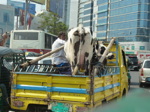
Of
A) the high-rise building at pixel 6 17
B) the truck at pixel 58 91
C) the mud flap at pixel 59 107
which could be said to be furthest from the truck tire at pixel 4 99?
the high-rise building at pixel 6 17

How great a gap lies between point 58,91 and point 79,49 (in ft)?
3.05

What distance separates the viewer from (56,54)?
586cm

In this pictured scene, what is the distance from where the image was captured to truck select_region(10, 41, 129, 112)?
444cm

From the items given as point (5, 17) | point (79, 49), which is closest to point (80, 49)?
point (79, 49)

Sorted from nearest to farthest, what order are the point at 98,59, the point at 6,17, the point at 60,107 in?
the point at 60,107 < the point at 98,59 < the point at 6,17

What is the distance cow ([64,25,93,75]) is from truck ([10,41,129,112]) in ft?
0.65

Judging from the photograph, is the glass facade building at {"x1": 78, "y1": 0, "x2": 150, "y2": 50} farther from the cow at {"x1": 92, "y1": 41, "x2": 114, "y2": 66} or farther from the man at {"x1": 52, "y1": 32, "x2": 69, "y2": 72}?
the man at {"x1": 52, "y1": 32, "x2": 69, "y2": 72}

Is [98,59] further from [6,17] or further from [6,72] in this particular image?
[6,17]

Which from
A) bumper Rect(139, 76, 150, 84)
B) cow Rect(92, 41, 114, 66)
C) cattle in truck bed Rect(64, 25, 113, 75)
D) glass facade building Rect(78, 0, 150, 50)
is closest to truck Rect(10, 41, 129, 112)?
cattle in truck bed Rect(64, 25, 113, 75)

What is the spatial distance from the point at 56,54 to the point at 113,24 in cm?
7935

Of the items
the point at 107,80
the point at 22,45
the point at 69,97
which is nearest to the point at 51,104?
the point at 69,97

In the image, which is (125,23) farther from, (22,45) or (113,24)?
(22,45)

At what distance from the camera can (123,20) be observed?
79250 millimetres

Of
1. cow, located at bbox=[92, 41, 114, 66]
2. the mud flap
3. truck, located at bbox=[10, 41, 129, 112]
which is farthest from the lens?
cow, located at bbox=[92, 41, 114, 66]
